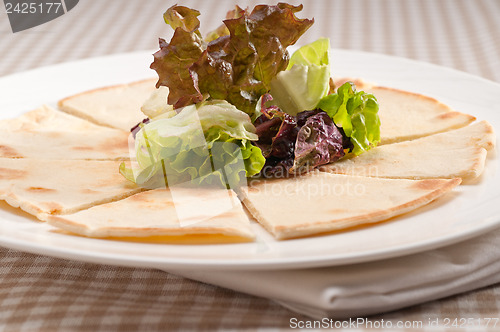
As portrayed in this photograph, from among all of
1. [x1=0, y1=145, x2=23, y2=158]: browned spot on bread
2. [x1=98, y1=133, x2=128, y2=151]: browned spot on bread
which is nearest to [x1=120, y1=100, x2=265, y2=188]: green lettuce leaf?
[x1=98, y1=133, x2=128, y2=151]: browned spot on bread

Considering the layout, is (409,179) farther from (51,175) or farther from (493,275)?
(51,175)

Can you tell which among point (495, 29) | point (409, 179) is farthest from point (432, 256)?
point (495, 29)

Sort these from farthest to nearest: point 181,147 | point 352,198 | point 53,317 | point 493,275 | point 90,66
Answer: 1. point 90,66
2. point 181,147
3. point 352,198
4. point 493,275
5. point 53,317

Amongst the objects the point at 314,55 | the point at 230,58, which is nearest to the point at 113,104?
the point at 230,58

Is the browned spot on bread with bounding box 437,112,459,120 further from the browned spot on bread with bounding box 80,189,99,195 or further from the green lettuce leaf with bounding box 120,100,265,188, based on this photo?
the browned spot on bread with bounding box 80,189,99,195

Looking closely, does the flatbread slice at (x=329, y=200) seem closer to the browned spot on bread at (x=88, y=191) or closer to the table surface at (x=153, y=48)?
the table surface at (x=153, y=48)

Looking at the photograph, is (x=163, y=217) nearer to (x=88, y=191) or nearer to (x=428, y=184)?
(x=88, y=191)
